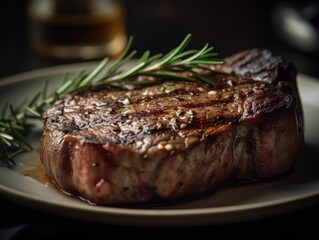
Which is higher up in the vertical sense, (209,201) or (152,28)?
(152,28)

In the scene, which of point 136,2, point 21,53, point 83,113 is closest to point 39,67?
point 21,53

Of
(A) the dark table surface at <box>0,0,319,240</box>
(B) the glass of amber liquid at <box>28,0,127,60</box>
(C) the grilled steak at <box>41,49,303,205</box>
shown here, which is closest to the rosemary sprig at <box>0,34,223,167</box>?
(C) the grilled steak at <box>41,49,303,205</box>

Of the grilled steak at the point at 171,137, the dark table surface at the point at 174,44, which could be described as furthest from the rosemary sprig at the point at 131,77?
the dark table surface at the point at 174,44

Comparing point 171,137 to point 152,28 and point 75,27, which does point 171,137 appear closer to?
point 75,27

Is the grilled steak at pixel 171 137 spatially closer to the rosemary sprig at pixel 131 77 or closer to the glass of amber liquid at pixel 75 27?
the rosemary sprig at pixel 131 77

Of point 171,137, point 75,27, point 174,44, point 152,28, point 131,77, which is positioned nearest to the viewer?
point 171,137

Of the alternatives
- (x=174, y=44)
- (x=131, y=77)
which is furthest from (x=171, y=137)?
(x=174, y=44)
